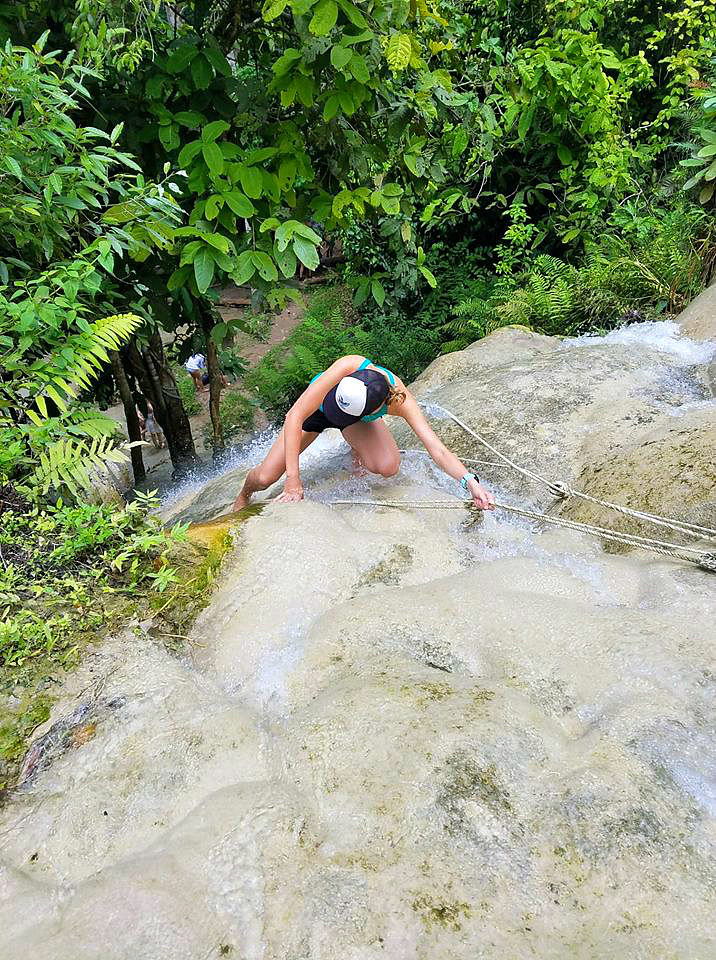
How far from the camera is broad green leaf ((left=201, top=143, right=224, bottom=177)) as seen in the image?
376cm

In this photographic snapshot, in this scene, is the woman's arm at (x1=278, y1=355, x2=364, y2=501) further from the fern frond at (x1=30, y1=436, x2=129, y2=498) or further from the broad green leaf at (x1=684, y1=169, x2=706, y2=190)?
the broad green leaf at (x1=684, y1=169, x2=706, y2=190)

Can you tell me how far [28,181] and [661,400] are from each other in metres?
3.80

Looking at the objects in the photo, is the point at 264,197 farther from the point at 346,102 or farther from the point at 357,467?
the point at 357,467

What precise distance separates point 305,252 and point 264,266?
11.0 inches

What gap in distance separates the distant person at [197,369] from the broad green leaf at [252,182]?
6.63 metres

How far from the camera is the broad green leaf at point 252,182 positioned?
148 inches

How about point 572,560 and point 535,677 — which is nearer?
point 535,677

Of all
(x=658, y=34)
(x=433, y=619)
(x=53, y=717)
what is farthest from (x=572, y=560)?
(x=658, y=34)

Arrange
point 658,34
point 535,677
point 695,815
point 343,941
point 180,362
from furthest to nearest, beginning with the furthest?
point 658,34
point 180,362
point 535,677
point 695,815
point 343,941

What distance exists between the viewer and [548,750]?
1.87 m

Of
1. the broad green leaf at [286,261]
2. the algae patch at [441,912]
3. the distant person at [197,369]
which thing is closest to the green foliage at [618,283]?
the broad green leaf at [286,261]

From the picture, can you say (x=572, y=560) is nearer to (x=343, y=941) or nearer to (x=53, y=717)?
(x=343, y=941)

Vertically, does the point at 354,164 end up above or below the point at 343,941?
above

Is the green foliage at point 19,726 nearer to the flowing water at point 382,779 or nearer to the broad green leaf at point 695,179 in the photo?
the flowing water at point 382,779
